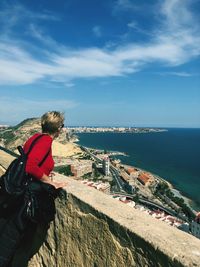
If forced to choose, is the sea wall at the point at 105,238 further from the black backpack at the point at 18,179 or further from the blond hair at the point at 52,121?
the blond hair at the point at 52,121

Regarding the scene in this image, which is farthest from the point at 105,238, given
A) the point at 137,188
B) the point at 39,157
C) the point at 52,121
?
the point at 137,188

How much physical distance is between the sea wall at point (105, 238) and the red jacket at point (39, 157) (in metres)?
0.28

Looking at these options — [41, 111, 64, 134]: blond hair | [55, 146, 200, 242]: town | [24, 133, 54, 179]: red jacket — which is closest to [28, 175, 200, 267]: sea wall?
[24, 133, 54, 179]: red jacket

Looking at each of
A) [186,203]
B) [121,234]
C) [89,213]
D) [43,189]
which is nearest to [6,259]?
[43,189]

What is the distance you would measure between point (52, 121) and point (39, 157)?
310 mm

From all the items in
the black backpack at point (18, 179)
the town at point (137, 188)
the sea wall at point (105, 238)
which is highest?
the black backpack at point (18, 179)

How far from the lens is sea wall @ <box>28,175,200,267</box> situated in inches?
63.4

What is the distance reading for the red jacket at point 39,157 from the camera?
7.61 ft

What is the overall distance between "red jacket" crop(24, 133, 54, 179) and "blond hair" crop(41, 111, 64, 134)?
76mm

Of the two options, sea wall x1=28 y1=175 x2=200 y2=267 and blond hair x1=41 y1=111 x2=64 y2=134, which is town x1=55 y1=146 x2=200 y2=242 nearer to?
sea wall x1=28 y1=175 x2=200 y2=267

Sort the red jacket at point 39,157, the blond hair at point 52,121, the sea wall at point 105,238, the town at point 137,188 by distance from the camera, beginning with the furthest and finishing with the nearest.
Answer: the town at point 137,188, the blond hair at point 52,121, the red jacket at point 39,157, the sea wall at point 105,238

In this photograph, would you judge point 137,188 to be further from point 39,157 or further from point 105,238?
point 105,238

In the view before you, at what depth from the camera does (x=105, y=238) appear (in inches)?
80.4

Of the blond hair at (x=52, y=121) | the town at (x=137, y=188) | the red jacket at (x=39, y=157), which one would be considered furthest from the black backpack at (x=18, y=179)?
the town at (x=137, y=188)
